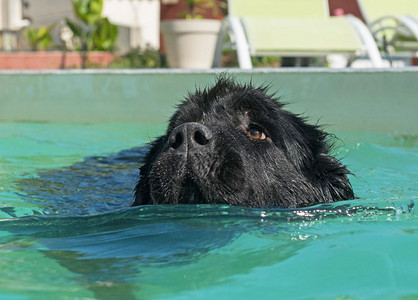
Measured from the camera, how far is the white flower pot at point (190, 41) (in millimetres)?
12070

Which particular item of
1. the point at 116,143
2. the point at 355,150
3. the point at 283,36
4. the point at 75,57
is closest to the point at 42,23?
the point at 75,57

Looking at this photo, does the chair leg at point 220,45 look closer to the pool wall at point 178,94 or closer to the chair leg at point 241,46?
the chair leg at point 241,46

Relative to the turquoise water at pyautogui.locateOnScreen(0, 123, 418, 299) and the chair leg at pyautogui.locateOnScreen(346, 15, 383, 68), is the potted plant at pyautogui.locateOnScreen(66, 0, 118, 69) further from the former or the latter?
the turquoise water at pyautogui.locateOnScreen(0, 123, 418, 299)

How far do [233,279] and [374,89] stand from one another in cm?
479

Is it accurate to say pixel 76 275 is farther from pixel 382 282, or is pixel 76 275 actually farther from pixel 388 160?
pixel 388 160

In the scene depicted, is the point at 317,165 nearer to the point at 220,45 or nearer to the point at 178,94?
the point at 178,94

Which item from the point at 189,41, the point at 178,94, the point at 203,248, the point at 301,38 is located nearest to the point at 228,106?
the point at 203,248

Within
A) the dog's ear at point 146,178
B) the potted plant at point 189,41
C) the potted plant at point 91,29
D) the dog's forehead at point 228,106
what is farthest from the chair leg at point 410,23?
the potted plant at point 91,29

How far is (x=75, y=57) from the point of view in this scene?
13.6 metres

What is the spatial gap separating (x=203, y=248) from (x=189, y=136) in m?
0.49

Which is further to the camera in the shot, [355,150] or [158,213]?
[355,150]

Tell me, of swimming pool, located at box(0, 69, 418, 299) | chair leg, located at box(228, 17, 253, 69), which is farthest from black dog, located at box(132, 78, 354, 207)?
chair leg, located at box(228, 17, 253, 69)

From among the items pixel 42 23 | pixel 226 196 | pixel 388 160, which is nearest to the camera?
pixel 226 196

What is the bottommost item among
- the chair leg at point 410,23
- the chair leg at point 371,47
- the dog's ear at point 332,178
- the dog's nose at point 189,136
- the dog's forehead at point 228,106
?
the dog's ear at point 332,178
